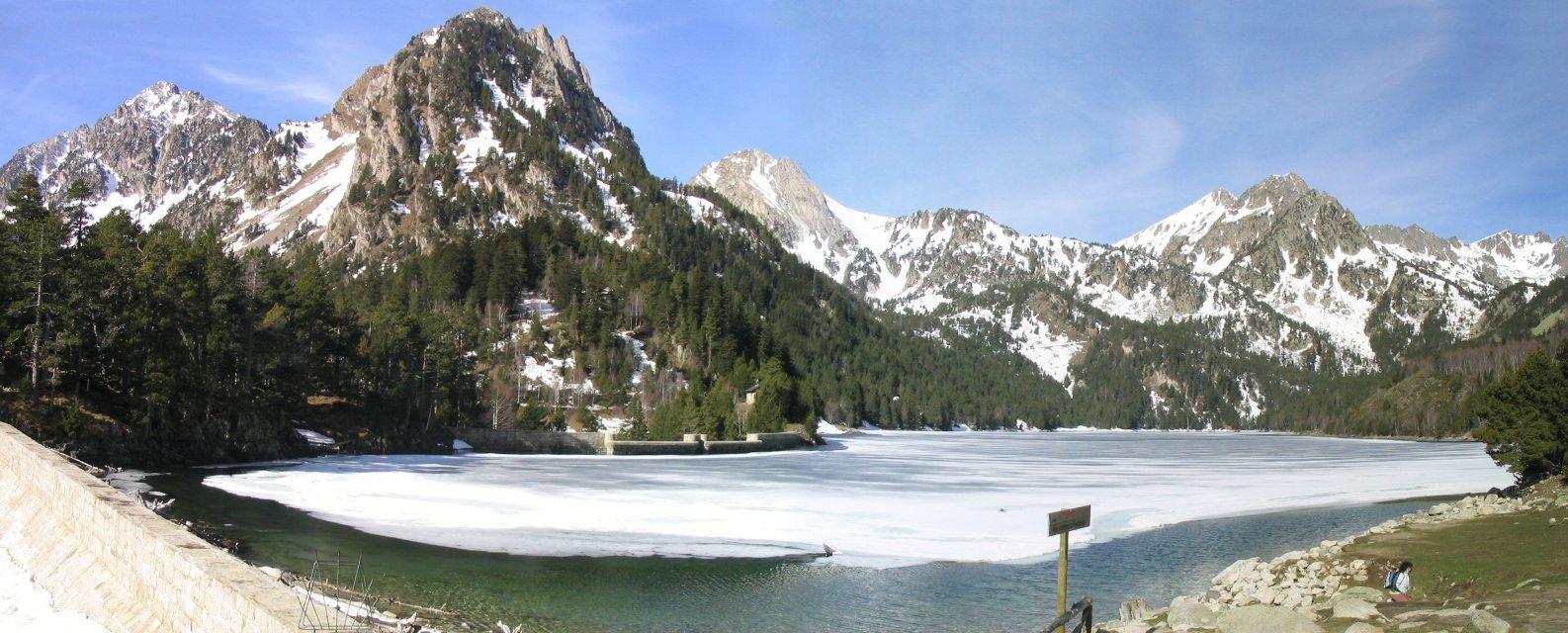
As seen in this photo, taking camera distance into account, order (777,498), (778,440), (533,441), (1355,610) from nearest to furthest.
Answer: (1355,610)
(777,498)
(533,441)
(778,440)

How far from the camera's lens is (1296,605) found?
1742cm

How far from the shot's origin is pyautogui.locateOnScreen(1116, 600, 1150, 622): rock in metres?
16.2

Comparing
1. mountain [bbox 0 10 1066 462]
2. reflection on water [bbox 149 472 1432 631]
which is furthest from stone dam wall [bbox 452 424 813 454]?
reflection on water [bbox 149 472 1432 631]

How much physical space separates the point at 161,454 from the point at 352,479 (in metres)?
11.8

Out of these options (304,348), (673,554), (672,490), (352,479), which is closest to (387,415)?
(304,348)

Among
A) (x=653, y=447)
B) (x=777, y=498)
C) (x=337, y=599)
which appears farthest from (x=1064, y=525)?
(x=653, y=447)

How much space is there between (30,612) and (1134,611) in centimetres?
1863

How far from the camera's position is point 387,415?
2736 inches

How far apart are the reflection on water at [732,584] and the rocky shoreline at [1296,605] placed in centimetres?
151

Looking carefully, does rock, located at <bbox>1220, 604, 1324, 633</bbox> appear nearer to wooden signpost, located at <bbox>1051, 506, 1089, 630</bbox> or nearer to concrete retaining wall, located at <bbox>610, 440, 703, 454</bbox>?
wooden signpost, located at <bbox>1051, 506, 1089, 630</bbox>

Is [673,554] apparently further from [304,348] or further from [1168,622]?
[304,348]

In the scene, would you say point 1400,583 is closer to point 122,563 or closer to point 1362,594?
point 1362,594

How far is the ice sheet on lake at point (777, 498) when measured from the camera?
2552 cm

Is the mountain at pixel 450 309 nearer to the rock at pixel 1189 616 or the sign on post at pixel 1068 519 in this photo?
the sign on post at pixel 1068 519
